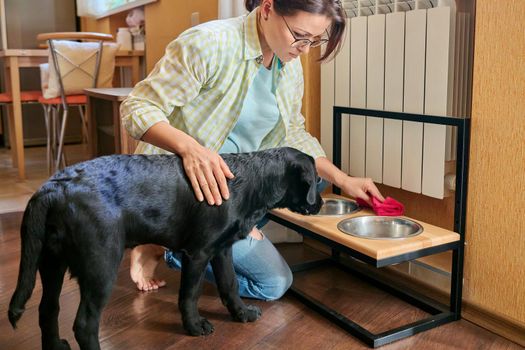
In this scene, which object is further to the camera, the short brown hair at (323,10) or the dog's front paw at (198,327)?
the dog's front paw at (198,327)

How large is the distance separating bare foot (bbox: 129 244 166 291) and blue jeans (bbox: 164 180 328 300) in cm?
14

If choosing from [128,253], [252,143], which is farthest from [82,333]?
[128,253]

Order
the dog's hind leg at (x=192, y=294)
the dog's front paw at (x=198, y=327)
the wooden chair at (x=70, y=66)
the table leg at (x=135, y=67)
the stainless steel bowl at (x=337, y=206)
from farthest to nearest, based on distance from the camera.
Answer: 1. the table leg at (x=135, y=67)
2. the wooden chair at (x=70, y=66)
3. the stainless steel bowl at (x=337, y=206)
4. the dog's front paw at (x=198, y=327)
5. the dog's hind leg at (x=192, y=294)

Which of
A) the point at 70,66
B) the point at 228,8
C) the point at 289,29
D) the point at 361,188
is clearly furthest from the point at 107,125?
the point at 289,29

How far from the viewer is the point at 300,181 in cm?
149

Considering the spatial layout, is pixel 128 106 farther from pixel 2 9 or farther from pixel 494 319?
pixel 2 9

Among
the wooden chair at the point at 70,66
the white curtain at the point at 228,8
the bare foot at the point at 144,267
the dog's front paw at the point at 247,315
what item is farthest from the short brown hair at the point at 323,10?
the wooden chair at the point at 70,66

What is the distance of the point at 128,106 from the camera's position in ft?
4.92

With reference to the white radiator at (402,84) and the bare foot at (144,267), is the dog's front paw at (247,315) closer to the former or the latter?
the bare foot at (144,267)

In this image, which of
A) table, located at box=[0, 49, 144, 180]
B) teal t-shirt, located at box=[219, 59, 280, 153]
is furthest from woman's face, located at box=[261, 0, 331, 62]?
table, located at box=[0, 49, 144, 180]

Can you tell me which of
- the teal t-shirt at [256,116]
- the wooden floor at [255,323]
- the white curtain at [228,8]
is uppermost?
the white curtain at [228,8]

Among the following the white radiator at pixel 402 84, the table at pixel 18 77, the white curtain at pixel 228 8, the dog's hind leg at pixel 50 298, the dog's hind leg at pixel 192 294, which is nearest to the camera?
the dog's hind leg at pixel 50 298

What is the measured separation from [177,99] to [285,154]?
1.05 feet

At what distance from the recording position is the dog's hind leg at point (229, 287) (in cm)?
158
